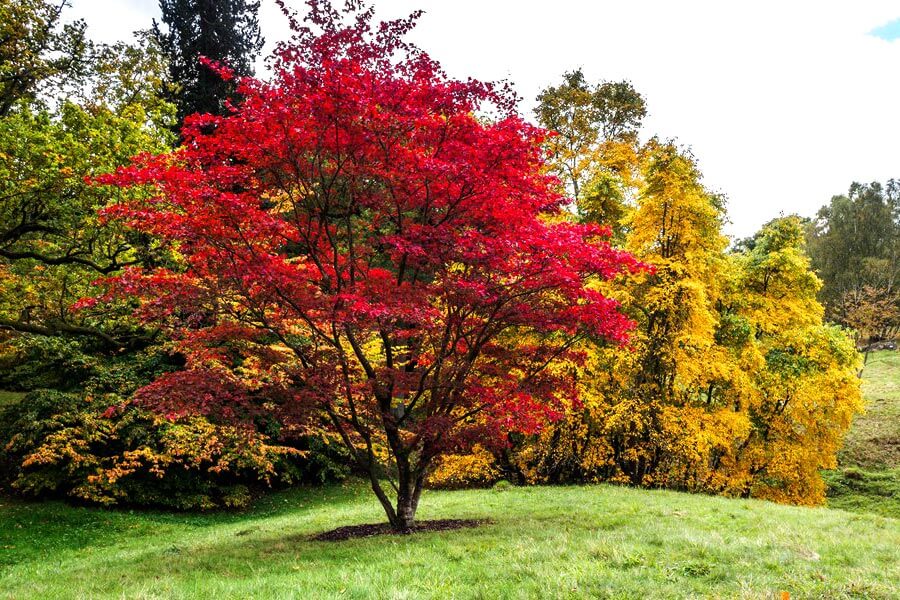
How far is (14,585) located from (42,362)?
13.2 meters

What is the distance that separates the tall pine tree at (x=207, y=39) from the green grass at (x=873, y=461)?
3399 centimetres

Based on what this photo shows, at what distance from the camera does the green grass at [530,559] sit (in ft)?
17.7

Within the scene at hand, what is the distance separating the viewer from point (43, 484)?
50.1 feet

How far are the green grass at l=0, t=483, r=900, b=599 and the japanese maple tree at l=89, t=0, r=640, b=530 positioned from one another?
6.89ft

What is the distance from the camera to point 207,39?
98.7ft

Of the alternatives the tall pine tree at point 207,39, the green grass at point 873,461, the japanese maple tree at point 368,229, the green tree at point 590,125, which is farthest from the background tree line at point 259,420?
the tall pine tree at point 207,39

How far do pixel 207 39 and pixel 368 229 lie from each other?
26881 millimetres

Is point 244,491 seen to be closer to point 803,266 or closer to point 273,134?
point 273,134

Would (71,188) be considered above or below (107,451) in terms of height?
above

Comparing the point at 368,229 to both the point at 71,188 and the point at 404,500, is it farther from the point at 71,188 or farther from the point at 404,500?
the point at 71,188

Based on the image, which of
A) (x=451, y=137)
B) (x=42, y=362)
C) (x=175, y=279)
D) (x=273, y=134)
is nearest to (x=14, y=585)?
(x=175, y=279)

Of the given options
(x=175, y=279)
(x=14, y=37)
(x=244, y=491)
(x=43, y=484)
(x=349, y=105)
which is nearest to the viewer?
(x=349, y=105)

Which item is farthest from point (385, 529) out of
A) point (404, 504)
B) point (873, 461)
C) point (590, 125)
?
point (873, 461)

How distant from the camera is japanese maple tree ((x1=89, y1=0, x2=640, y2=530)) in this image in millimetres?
8047
